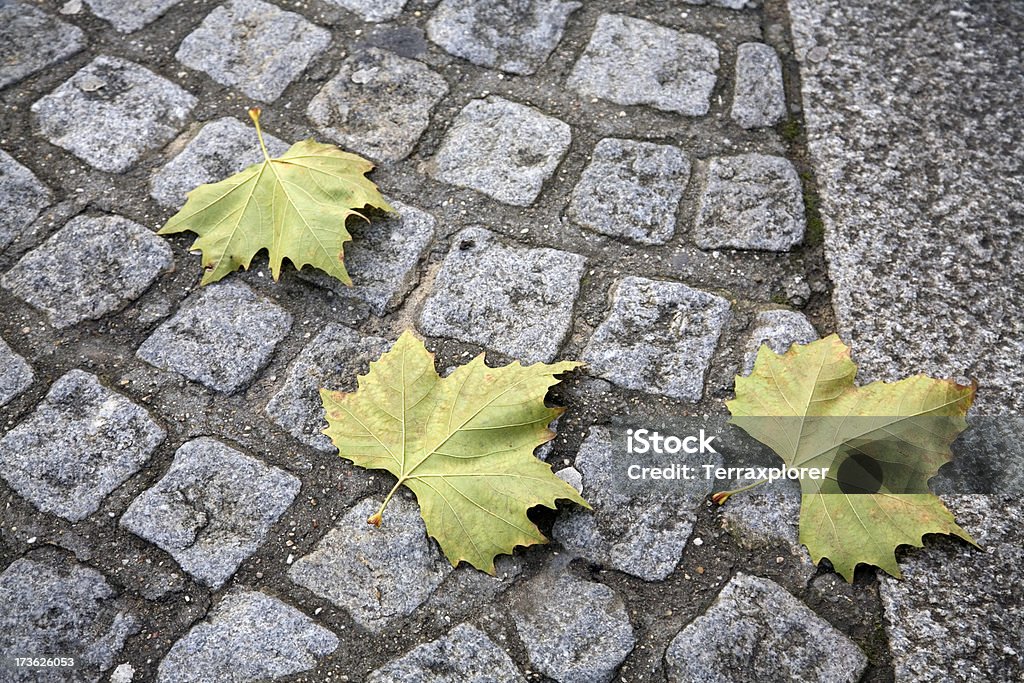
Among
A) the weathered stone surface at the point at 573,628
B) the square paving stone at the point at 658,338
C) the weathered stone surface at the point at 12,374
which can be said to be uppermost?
the square paving stone at the point at 658,338

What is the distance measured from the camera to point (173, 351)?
2.19m

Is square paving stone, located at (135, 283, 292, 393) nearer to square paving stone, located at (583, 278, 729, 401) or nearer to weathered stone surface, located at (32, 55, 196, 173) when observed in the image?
weathered stone surface, located at (32, 55, 196, 173)

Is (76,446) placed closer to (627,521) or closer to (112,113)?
(112,113)

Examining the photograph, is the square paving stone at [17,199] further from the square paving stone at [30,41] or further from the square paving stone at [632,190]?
the square paving stone at [632,190]

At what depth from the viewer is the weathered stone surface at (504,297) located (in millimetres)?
2201

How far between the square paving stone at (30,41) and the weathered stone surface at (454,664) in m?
2.21

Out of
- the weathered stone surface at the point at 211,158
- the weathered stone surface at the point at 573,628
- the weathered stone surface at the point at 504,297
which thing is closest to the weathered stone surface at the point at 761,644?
the weathered stone surface at the point at 573,628

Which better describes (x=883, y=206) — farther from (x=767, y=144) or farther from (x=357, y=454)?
(x=357, y=454)

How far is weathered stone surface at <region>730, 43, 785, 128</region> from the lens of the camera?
2.65 metres

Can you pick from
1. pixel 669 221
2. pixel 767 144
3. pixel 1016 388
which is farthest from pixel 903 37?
pixel 1016 388

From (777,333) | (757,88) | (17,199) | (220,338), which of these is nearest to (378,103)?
(220,338)

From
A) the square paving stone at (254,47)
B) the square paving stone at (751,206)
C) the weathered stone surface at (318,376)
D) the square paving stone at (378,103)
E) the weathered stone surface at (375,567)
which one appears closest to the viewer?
the weathered stone surface at (375,567)

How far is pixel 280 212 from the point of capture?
2303mm

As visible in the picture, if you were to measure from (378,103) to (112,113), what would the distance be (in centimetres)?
81
